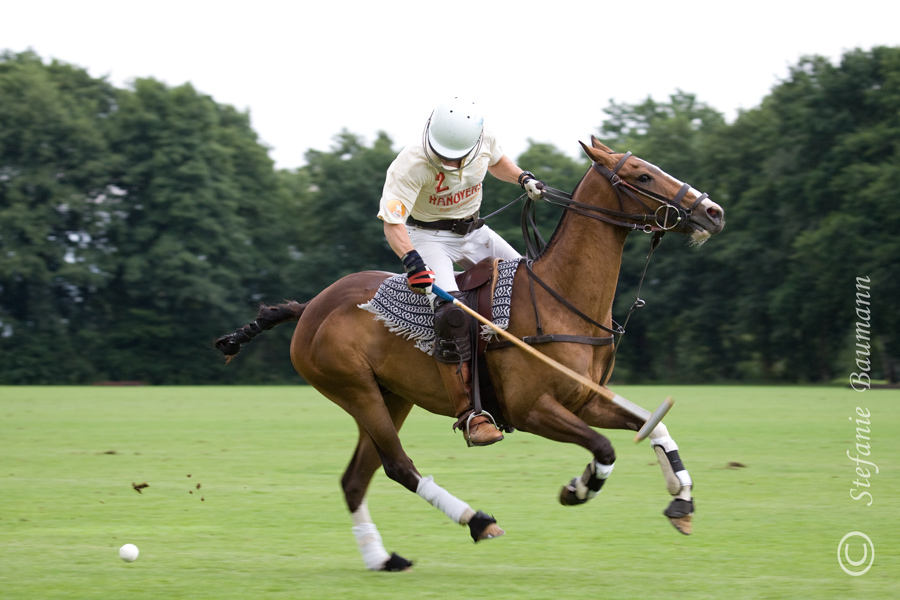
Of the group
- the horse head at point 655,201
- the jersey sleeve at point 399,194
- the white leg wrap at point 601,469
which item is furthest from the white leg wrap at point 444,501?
the horse head at point 655,201

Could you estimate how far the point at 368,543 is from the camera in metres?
6.63

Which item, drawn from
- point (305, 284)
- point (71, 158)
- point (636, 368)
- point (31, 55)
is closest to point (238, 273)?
point (305, 284)

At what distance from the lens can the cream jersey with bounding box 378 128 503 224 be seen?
6660mm

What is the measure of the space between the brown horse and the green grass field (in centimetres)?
52

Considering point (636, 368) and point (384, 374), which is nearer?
point (384, 374)

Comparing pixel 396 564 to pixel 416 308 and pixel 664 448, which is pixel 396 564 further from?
pixel 664 448

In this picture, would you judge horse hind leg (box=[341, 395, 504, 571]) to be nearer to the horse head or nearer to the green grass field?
the green grass field

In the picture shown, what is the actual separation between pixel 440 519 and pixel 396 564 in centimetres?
209

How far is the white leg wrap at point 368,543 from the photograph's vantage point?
6.54 meters

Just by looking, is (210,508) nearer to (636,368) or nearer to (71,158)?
(636,368)

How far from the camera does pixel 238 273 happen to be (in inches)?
1812

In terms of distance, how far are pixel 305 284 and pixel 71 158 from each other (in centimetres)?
1112

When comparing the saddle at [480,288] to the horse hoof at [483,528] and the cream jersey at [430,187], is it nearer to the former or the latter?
the cream jersey at [430,187]

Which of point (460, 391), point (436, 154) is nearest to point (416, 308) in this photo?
point (460, 391)
